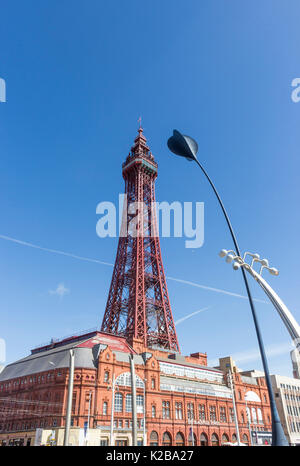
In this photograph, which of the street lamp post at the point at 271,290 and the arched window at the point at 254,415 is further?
the arched window at the point at 254,415

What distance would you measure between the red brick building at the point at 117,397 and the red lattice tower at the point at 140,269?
21.4 ft

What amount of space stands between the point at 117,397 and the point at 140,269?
32.0 metres

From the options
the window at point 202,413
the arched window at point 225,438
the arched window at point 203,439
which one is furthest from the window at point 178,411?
the arched window at point 225,438

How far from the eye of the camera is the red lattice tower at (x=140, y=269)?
67812 mm

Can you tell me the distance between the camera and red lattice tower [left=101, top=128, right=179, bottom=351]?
67812mm

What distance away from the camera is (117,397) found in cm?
4512

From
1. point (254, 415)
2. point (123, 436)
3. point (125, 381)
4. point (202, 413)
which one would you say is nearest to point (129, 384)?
point (125, 381)

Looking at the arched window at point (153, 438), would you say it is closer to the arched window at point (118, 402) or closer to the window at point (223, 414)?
the arched window at point (118, 402)

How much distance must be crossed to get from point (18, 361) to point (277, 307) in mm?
56428

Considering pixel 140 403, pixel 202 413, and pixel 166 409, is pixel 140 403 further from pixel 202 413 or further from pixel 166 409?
pixel 202 413

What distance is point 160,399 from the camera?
5031 centimetres

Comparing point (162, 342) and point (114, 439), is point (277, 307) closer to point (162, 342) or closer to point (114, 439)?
point (114, 439)

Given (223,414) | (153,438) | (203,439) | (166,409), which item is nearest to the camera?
(153,438)
